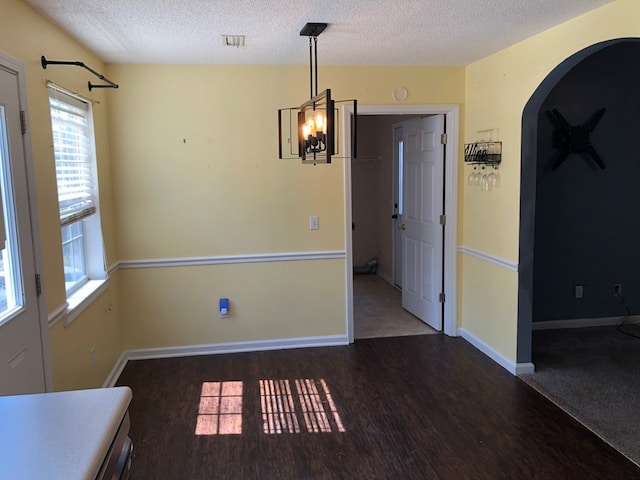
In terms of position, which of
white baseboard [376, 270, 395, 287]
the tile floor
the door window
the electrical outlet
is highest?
the door window

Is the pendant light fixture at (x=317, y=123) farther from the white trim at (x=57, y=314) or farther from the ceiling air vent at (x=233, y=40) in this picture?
the white trim at (x=57, y=314)

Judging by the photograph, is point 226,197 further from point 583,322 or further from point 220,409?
point 583,322

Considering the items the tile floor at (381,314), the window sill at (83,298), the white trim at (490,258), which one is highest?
the white trim at (490,258)

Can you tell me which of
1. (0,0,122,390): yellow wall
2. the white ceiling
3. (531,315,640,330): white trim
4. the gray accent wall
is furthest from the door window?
(531,315,640,330): white trim

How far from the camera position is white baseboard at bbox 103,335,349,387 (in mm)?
4219

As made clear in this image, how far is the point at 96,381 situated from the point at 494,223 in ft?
10.4

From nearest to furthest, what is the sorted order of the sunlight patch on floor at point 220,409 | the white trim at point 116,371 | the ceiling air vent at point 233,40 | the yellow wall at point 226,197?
1. the sunlight patch on floor at point 220,409
2. the ceiling air vent at point 233,40
3. the white trim at point 116,371
4. the yellow wall at point 226,197

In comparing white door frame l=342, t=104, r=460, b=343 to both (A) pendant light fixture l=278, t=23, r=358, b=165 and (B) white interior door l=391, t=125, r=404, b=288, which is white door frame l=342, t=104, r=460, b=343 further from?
(B) white interior door l=391, t=125, r=404, b=288

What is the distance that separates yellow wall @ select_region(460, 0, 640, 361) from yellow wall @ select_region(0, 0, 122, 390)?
303cm

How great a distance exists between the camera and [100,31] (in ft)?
9.91

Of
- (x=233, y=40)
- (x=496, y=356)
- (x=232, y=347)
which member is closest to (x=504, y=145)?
(x=496, y=356)

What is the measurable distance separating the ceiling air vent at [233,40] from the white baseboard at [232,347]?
2.43 meters

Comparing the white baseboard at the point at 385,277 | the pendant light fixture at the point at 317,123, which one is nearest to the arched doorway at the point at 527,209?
the pendant light fixture at the point at 317,123

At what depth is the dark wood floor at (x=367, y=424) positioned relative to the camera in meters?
2.62
